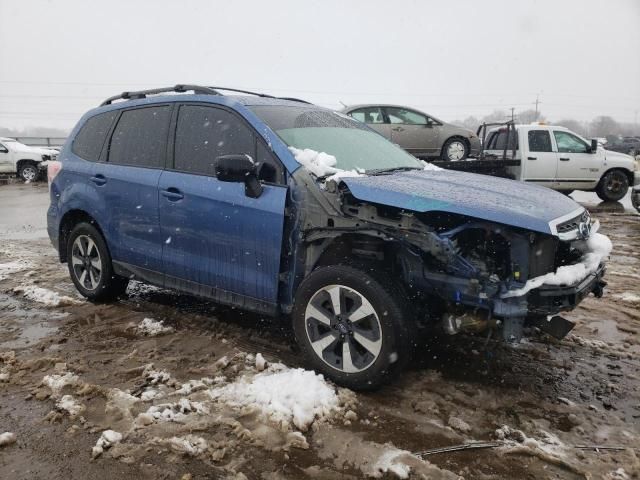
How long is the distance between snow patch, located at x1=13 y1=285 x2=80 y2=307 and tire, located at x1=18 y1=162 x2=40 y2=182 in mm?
16643

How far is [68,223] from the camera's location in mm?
4914

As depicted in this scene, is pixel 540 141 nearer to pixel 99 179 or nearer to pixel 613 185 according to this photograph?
pixel 613 185

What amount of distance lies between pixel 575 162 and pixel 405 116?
160 inches

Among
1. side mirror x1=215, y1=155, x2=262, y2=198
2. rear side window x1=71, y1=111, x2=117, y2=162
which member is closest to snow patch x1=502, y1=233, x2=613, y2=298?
side mirror x1=215, y1=155, x2=262, y2=198

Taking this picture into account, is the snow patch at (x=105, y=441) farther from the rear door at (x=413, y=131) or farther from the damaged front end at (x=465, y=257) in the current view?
the rear door at (x=413, y=131)

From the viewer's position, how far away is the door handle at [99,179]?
4434 millimetres

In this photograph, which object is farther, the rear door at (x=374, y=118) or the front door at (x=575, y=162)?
the front door at (x=575, y=162)

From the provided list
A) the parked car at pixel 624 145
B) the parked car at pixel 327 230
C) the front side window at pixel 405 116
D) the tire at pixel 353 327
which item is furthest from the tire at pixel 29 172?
the parked car at pixel 624 145

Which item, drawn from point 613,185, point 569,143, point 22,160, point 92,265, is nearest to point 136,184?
point 92,265

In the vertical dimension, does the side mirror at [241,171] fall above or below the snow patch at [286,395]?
above

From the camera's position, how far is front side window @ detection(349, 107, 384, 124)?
1139 cm

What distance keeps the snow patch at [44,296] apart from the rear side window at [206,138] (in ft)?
6.52

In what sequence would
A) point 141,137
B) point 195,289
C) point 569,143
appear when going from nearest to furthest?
1. point 195,289
2. point 141,137
3. point 569,143

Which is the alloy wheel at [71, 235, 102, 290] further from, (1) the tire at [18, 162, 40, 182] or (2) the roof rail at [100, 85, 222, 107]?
Result: (1) the tire at [18, 162, 40, 182]
